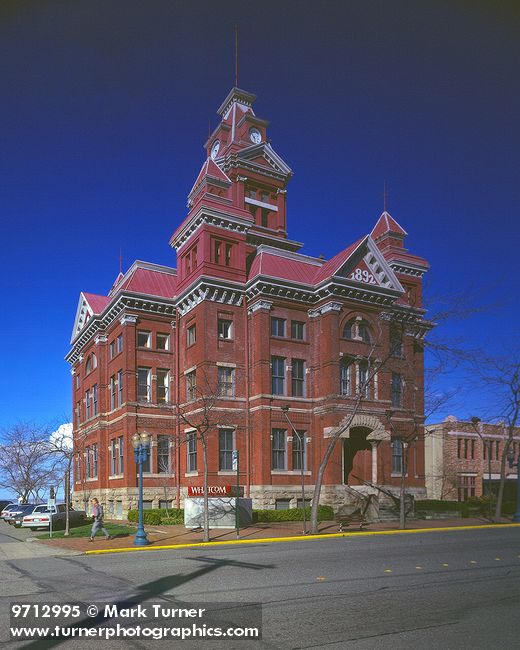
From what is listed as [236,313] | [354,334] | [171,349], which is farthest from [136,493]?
[354,334]

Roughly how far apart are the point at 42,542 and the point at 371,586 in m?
18.3

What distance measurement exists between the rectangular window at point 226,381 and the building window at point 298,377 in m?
3.80

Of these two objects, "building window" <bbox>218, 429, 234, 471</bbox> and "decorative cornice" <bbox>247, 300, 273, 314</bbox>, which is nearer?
"building window" <bbox>218, 429, 234, 471</bbox>

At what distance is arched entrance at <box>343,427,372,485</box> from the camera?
3788 cm

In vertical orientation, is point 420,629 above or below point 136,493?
above

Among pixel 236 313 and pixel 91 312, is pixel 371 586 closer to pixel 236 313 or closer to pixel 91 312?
pixel 236 313

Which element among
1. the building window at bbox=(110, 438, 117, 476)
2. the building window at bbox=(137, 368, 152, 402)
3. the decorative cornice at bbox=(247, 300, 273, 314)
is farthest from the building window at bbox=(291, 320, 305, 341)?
the building window at bbox=(110, 438, 117, 476)

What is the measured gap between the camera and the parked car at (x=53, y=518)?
3425 centimetres

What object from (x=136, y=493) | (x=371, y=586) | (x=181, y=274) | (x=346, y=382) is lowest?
(x=136, y=493)

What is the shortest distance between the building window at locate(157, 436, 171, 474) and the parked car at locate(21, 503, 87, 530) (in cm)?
546

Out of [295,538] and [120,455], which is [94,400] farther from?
[295,538]

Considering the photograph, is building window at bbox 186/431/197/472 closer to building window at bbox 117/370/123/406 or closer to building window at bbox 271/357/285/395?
building window at bbox 117/370/123/406

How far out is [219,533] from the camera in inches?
1070

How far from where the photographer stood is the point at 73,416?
52.3m
